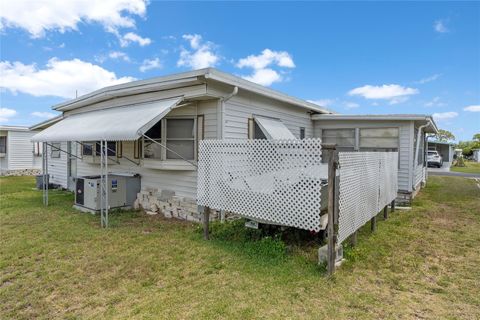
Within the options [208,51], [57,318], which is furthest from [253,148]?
[208,51]

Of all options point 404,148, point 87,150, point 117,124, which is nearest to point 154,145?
point 117,124

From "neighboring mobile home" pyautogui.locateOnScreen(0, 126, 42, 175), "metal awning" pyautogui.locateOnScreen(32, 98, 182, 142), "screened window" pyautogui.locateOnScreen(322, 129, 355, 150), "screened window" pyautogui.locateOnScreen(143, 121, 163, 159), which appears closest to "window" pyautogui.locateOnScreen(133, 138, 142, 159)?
"screened window" pyautogui.locateOnScreen(143, 121, 163, 159)

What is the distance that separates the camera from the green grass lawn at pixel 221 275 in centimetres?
313

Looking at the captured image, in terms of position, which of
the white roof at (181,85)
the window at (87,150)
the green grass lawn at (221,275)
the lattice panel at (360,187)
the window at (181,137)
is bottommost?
the green grass lawn at (221,275)

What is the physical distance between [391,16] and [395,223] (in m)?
8.23

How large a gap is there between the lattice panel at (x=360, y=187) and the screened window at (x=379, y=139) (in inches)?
127

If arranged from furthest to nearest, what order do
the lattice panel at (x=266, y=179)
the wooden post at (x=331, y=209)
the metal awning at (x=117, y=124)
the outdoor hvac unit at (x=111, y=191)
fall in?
the outdoor hvac unit at (x=111, y=191) < the metal awning at (x=117, y=124) < the lattice panel at (x=266, y=179) < the wooden post at (x=331, y=209)

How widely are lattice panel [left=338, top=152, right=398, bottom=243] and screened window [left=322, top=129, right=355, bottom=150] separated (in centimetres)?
356

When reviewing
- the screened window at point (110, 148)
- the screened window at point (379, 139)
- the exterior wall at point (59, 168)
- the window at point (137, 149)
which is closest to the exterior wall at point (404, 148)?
the screened window at point (379, 139)

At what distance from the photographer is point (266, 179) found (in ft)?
14.9

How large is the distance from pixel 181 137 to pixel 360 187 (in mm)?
4233

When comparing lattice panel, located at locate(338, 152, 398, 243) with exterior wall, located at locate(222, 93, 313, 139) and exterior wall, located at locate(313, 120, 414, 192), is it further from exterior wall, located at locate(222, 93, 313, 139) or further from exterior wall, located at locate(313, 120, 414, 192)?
exterior wall, located at locate(313, 120, 414, 192)

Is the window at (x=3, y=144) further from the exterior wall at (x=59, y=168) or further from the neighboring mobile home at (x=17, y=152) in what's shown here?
the exterior wall at (x=59, y=168)

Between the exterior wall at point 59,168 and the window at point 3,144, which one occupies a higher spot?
the window at point 3,144
